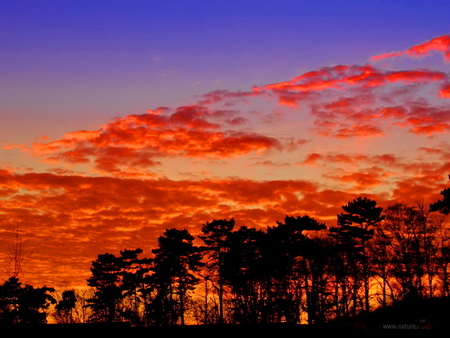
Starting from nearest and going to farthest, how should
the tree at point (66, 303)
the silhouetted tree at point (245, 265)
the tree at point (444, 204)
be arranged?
the tree at point (444, 204) < the silhouetted tree at point (245, 265) < the tree at point (66, 303)

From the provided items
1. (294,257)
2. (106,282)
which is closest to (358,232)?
(294,257)

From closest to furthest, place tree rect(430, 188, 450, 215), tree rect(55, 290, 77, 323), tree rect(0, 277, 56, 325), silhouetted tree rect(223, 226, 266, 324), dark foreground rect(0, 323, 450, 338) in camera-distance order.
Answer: dark foreground rect(0, 323, 450, 338) < tree rect(430, 188, 450, 215) < silhouetted tree rect(223, 226, 266, 324) < tree rect(0, 277, 56, 325) < tree rect(55, 290, 77, 323)

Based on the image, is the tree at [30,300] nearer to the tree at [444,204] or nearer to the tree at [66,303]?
the tree at [66,303]

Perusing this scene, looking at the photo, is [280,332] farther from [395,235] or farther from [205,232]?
[205,232]

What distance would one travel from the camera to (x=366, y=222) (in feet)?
195

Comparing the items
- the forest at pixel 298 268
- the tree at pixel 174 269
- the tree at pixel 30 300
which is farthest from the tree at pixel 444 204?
the tree at pixel 30 300

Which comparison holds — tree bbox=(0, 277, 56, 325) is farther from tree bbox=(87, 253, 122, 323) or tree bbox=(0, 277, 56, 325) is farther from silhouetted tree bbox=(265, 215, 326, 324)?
silhouetted tree bbox=(265, 215, 326, 324)

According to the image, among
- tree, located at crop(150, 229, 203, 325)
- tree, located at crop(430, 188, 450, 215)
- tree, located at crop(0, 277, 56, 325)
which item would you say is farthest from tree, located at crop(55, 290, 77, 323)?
tree, located at crop(430, 188, 450, 215)

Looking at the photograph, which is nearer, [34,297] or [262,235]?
[262,235]

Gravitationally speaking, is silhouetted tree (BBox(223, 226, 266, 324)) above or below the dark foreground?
above

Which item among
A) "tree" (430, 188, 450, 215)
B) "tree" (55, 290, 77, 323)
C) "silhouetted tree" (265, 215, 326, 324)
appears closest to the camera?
"tree" (430, 188, 450, 215)

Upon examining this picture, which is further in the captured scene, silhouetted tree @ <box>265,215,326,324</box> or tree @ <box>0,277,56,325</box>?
tree @ <box>0,277,56,325</box>

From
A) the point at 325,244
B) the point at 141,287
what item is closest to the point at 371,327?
the point at 325,244

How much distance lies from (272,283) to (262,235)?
554 centimetres
